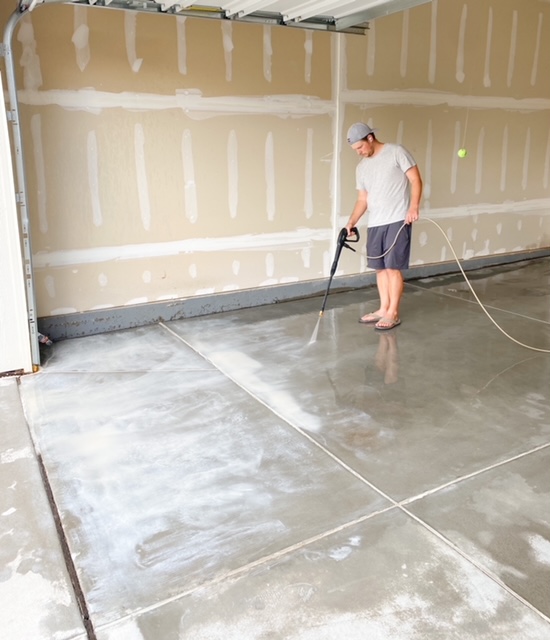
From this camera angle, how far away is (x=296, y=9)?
4375mm

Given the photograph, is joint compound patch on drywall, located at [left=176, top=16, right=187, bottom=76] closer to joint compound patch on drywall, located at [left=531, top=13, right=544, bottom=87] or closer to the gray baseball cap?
the gray baseball cap

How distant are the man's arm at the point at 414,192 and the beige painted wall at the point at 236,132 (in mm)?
1352

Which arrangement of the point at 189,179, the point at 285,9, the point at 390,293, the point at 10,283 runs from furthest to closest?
the point at 189,179 → the point at 390,293 → the point at 285,9 → the point at 10,283

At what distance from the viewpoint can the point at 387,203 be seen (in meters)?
4.29

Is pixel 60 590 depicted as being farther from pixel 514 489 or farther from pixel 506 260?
pixel 506 260

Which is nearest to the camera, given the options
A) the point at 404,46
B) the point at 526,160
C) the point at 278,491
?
the point at 278,491

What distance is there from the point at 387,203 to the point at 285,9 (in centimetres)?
171

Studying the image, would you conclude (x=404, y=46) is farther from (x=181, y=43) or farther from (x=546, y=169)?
(x=546, y=169)

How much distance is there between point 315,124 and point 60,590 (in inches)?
173

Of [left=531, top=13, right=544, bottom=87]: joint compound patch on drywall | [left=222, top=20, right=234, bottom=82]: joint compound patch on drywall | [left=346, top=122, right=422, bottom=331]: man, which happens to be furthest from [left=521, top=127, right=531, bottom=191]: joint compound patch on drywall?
[left=222, top=20, right=234, bottom=82]: joint compound patch on drywall

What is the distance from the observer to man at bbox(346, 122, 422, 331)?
413cm

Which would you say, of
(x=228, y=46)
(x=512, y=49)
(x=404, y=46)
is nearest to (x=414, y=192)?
(x=228, y=46)

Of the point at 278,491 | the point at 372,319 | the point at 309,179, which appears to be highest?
the point at 309,179

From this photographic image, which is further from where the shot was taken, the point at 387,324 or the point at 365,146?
the point at 387,324
